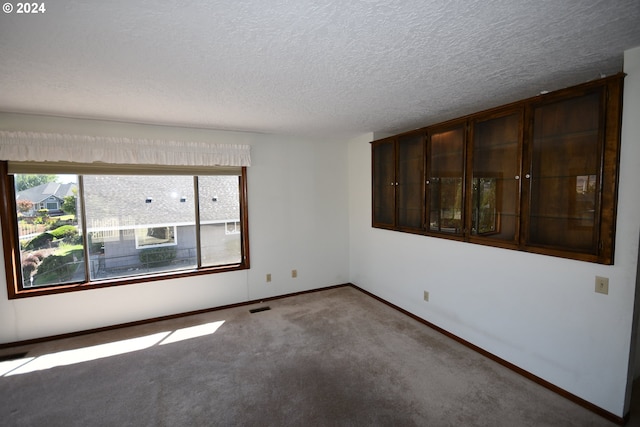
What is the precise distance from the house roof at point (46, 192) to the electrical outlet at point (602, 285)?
480 centimetres

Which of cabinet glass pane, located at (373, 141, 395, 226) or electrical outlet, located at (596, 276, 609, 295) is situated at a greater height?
cabinet glass pane, located at (373, 141, 395, 226)

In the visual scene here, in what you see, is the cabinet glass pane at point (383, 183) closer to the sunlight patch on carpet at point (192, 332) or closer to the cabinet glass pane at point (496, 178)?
the cabinet glass pane at point (496, 178)

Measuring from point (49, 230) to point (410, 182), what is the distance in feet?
13.5

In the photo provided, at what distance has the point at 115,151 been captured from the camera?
3150 mm

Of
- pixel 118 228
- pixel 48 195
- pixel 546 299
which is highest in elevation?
pixel 48 195

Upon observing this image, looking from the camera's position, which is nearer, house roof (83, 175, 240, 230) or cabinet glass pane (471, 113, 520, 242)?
cabinet glass pane (471, 113, 520, 242)

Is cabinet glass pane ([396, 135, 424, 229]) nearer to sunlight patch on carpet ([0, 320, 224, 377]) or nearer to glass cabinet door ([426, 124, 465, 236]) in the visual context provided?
glass cabinet door ([426, 124, 465, 236])

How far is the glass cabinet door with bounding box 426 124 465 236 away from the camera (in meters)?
2.86

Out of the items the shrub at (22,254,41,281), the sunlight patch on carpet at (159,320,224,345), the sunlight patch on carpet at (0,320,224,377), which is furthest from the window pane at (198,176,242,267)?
the shrub at (22,254,41,281)

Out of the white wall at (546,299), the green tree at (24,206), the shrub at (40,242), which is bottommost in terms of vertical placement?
the white wall at (546,299)

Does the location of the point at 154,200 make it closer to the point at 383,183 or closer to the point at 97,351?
the point at 97,351

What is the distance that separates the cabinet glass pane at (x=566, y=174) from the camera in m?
1.94

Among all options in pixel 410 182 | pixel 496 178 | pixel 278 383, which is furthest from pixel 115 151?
pixel 496 178

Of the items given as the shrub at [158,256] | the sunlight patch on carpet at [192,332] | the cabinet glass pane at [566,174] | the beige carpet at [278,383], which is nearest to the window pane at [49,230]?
the shrub at [158,256]
